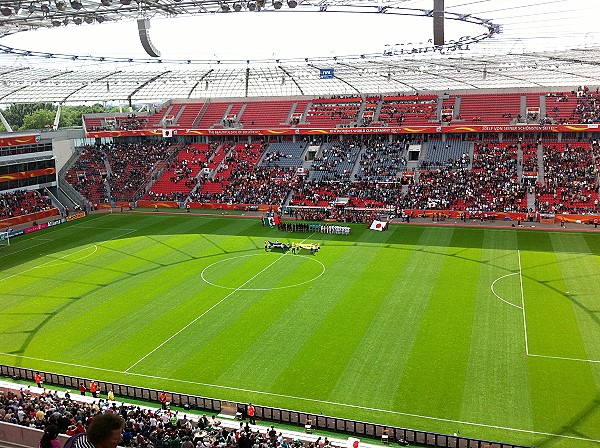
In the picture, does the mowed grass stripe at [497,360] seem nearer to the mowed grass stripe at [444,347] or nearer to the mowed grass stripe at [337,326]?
the mowed grass stripe at [444,347]

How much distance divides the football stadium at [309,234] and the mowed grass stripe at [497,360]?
0.36 ft

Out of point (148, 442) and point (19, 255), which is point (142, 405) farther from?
point (19, 255)

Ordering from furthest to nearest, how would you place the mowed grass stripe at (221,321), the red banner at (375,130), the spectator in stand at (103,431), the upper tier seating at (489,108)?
1. the upper tier seating at (489,108)
2. the red banner at (375,130)
3. the mowed grass stripe at (221,321)
4. the spectator in stand at (103,431)

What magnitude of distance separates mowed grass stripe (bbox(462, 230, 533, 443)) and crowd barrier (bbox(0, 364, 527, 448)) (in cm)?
148

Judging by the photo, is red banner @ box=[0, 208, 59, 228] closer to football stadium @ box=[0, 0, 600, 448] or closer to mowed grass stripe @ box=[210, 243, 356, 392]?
football stadium @ box=[0, 0, 600, 448]

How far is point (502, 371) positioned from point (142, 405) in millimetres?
13776

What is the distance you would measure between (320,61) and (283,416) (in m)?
43.4

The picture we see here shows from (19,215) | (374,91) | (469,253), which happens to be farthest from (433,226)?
(19,215)

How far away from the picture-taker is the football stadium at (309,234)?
1927 centimetres

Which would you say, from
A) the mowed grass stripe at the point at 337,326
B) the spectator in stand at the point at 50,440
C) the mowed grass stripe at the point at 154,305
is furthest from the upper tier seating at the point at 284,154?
the spectator in stand at the point at 50,440

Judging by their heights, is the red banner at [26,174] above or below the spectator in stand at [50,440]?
below

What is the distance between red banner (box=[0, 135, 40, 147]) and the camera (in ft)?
178

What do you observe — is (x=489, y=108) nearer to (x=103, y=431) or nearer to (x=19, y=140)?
(x=19, y=140)

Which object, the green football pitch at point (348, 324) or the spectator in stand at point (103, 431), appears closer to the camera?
the spectator in stand at point (103, 431)
